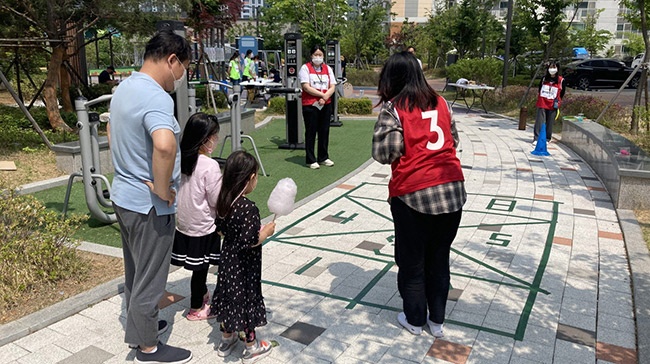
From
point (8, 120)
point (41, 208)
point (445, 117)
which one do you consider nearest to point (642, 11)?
point (445, 117)

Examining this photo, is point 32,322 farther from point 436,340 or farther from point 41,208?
point 436,340

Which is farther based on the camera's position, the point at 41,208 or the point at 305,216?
the point at 305,216

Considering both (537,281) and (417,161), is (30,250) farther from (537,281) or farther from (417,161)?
(537,281)

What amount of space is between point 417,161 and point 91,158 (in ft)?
11.1

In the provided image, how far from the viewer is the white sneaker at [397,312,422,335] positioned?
3348 millimetres

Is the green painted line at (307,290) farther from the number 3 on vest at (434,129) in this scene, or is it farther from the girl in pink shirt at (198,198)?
A: the number 3 on vest at (434,129)

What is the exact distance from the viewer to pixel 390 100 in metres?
3.11

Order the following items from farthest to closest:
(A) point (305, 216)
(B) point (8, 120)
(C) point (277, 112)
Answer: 1. (C) point (277, 112)
2. (B) point (8, 120)
3. (A) point (305, 216)

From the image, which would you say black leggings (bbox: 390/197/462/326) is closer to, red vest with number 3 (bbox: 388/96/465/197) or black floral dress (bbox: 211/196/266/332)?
red vest with number 3 (bbox: 388/96/465/197)

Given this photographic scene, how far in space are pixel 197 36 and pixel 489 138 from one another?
30.4 ft

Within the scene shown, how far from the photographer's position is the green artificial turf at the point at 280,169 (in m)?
5.26

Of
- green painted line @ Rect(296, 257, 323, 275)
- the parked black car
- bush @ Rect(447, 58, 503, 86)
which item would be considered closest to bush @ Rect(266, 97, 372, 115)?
bush @ Rect(447, 58, 503, 86)

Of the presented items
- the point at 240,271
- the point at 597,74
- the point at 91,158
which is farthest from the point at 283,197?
the point at 597,74

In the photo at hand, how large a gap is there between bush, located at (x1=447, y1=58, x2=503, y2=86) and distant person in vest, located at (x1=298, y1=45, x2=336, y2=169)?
10.9m
